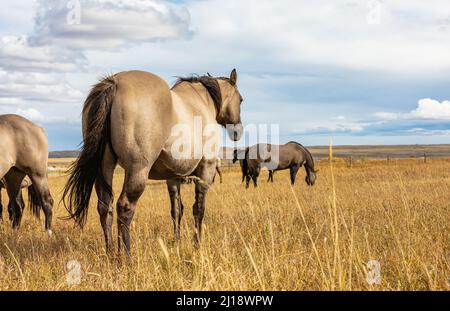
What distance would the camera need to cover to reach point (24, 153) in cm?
888

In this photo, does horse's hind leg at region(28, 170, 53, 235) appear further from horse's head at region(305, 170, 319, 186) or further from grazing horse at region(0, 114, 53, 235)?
horse's head at region(305, 170, 319, 186)

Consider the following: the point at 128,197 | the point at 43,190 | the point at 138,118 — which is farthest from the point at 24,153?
the point at 138,118

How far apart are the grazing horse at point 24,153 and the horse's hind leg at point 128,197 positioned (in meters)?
3.97

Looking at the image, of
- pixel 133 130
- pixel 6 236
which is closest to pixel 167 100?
pixel 133 130

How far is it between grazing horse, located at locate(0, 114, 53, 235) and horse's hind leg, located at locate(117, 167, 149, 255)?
156 inches

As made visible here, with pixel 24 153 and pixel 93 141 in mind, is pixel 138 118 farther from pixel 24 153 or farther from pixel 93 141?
pixel 24 153

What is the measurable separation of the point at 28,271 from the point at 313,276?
2914 mm

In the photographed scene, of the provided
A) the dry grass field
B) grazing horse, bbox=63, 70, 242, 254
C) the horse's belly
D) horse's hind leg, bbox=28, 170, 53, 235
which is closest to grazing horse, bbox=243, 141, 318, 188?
the dry grass field

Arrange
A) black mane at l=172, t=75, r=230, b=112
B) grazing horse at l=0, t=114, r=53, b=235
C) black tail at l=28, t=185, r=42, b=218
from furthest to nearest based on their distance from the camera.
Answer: black tail at l=28, t=185, r=42, b=218, grazing horse at l=0, t=114, r=53, b=235, black mane at l=172, t=75, r=230, b=112

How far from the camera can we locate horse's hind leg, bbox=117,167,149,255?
5.25m

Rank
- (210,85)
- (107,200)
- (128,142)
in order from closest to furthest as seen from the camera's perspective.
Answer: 1. (128,142)
2. (107,200)
3. (210,85)

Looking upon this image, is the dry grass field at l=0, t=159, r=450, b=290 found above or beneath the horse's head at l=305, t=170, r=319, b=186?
above

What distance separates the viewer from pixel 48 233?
28.4 feet

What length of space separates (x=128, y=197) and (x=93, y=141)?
0.80 meters
